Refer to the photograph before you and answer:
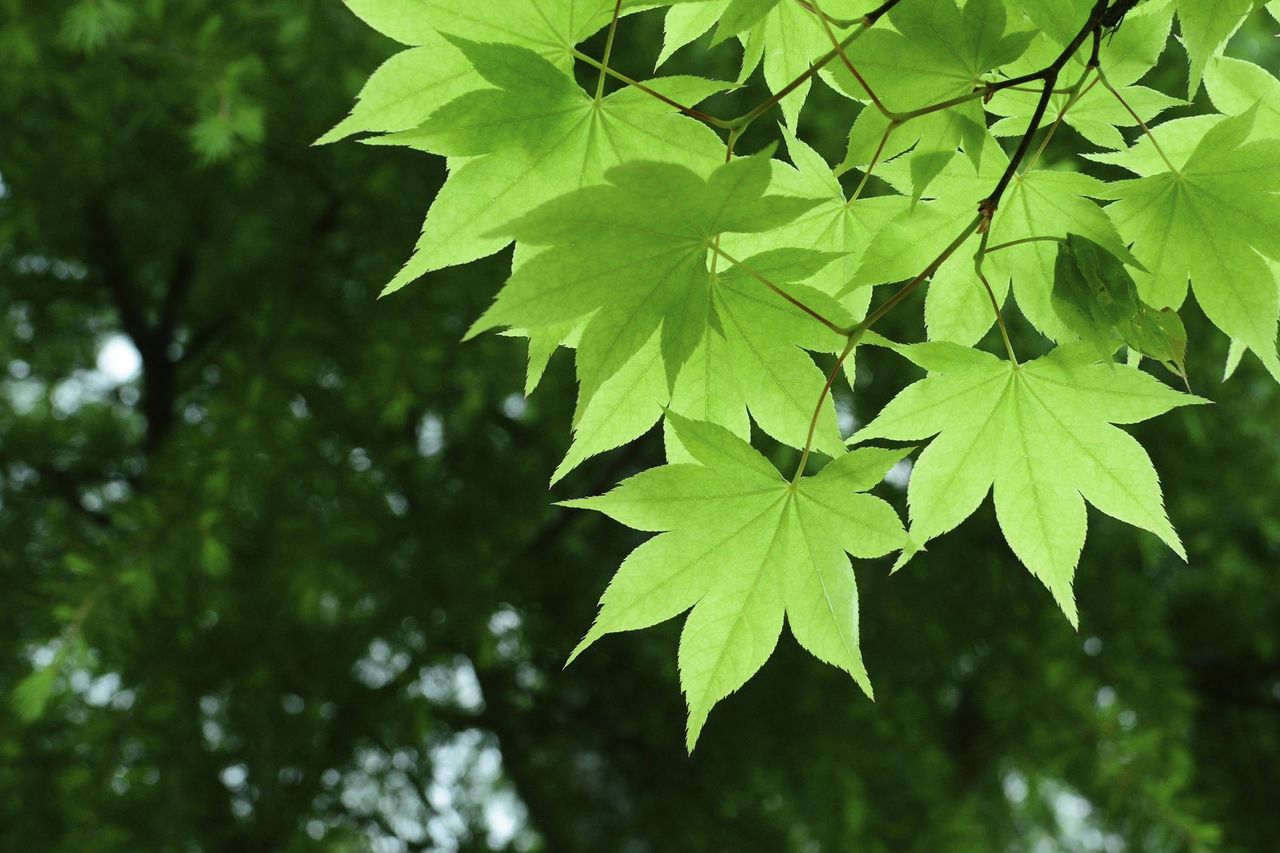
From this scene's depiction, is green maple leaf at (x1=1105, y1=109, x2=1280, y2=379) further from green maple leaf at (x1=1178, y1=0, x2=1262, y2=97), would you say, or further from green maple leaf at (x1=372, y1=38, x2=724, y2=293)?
green maple leaf at (x1=372, y1=38, x2=724, y2=293)

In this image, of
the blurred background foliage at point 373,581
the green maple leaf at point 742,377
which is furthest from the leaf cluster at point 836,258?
the blurred background foliage at point 373,581

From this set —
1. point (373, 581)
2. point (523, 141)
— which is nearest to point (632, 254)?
point (523, 141)

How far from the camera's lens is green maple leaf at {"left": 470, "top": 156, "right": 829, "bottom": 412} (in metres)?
0.45

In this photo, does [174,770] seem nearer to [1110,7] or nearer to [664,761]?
[664,761]

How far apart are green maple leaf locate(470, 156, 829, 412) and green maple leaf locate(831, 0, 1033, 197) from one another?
0.11m

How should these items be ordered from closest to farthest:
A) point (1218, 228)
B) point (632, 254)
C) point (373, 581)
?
point (632, 254)
point (1218, 228)
point (373, 581)

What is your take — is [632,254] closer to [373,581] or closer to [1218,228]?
[1218,228]

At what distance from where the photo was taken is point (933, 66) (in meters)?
0.53

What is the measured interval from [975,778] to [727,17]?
10.4 ft

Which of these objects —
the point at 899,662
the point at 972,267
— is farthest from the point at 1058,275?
the point at 899,662

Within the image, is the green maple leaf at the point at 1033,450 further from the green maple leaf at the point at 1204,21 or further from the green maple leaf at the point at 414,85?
the green maple leaf at the point at 414,85

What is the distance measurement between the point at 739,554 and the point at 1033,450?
0.56 feet

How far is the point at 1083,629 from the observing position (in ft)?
8.73

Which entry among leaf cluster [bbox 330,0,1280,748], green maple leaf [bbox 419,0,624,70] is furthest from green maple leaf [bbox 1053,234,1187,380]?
green maple leaf [bbox 419,0,624,70]
